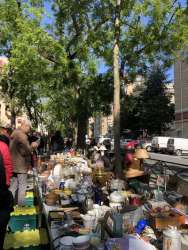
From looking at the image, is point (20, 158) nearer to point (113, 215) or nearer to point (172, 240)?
point (113, 215)

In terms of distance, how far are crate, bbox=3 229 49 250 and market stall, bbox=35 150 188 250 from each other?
204 millimetres

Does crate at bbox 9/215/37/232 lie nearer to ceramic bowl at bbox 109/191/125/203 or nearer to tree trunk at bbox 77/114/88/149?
ceramic bowl at bbox 109/191/125/203

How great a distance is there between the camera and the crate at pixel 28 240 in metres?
5.52

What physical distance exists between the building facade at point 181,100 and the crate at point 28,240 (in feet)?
158

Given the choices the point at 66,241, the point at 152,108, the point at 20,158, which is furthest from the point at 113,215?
the point at 152,108

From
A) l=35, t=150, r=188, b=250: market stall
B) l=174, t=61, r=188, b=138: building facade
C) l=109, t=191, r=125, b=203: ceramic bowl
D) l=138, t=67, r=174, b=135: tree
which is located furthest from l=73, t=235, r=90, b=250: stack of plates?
l=174, t=61, r=188, b=138: building facade

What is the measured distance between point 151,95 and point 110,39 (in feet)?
126

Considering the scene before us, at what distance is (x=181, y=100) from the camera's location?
5481 centimetres

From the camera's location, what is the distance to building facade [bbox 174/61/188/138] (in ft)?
175

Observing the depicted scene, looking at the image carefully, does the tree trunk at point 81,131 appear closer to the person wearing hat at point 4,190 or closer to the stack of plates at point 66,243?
the stack of plates at point 66,243

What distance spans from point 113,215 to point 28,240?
4.66 feet

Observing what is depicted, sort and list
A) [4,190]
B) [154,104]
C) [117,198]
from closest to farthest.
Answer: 1. [4,190]
2. [117,198]
3. [154,104]

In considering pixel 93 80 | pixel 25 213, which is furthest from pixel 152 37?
pixel 25 213

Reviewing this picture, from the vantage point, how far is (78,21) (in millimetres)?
18656
